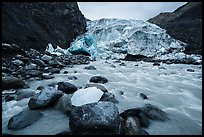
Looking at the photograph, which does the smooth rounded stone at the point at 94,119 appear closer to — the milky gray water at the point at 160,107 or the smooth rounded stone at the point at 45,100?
the milky gray water at the point at 160,107

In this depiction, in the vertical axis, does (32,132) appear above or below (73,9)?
below

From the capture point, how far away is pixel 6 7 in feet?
→ 26.9

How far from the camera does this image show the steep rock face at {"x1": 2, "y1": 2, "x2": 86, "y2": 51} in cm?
758

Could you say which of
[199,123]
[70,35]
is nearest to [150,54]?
[70,35]

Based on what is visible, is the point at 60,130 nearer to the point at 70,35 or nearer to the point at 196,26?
the point at 70,35

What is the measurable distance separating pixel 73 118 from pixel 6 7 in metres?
8.14

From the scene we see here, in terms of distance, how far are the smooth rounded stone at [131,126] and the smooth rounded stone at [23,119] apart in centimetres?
80

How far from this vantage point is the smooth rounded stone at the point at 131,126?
148 centimetres

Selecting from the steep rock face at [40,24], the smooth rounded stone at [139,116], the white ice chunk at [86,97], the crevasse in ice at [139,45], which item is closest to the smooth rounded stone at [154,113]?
the smooth rounded stone at [139,116]

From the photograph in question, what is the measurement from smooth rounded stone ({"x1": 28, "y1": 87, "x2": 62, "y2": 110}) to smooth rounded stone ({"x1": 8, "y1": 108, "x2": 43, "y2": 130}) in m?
0.12

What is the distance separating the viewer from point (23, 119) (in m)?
1.72

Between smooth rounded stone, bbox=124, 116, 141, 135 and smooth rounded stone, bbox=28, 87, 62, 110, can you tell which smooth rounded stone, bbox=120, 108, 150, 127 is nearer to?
smooth rounded stone, bbox=124, 116, 141, 135

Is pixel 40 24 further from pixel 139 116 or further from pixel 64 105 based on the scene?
pixel 139 116

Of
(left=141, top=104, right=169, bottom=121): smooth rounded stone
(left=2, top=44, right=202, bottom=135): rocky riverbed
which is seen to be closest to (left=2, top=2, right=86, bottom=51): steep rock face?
(left=2, top=44, right=202, bottom=135): rocky riverbed
